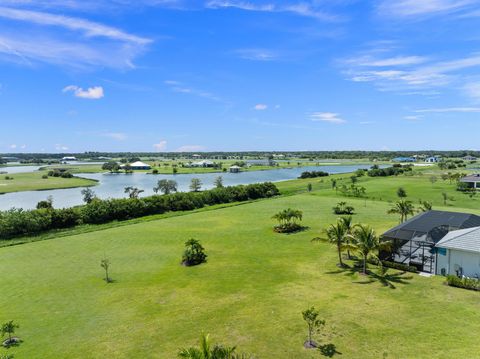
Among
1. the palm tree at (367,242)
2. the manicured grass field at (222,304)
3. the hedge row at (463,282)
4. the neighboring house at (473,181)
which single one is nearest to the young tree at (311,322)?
A: the manicured grass field at (222,304)

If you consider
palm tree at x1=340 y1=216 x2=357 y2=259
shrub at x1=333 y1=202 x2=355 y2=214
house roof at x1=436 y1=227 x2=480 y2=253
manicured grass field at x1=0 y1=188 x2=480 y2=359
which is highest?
house roof at x1=436 y1=227 x2=480 y2=253

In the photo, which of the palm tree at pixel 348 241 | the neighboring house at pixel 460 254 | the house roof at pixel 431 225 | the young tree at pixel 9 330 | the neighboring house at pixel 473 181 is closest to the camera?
the young tree at pixel 9 330

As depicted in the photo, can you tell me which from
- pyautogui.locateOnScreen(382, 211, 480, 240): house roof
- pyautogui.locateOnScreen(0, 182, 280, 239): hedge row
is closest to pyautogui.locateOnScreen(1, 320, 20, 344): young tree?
pyautogui.locateOnScreen(382, 211, 480, 240): house roof

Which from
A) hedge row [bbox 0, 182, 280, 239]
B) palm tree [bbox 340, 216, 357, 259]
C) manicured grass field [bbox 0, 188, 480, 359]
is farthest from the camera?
hedge row [bbox 0, 182, 280, 239]

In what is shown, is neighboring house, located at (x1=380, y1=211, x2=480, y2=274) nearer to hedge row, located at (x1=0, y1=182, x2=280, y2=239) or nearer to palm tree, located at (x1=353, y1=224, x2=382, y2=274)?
palm tree, located at (x1=353, y1=224, x2=382, y2=274)

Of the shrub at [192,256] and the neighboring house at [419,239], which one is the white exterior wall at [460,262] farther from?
the shrub at [192,256]

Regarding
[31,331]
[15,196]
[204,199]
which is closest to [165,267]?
[31,331]

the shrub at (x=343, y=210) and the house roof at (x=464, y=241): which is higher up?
the house roof at (x=464, y=241)

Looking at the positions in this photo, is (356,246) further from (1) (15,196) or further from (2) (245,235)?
(1) (15,196)
